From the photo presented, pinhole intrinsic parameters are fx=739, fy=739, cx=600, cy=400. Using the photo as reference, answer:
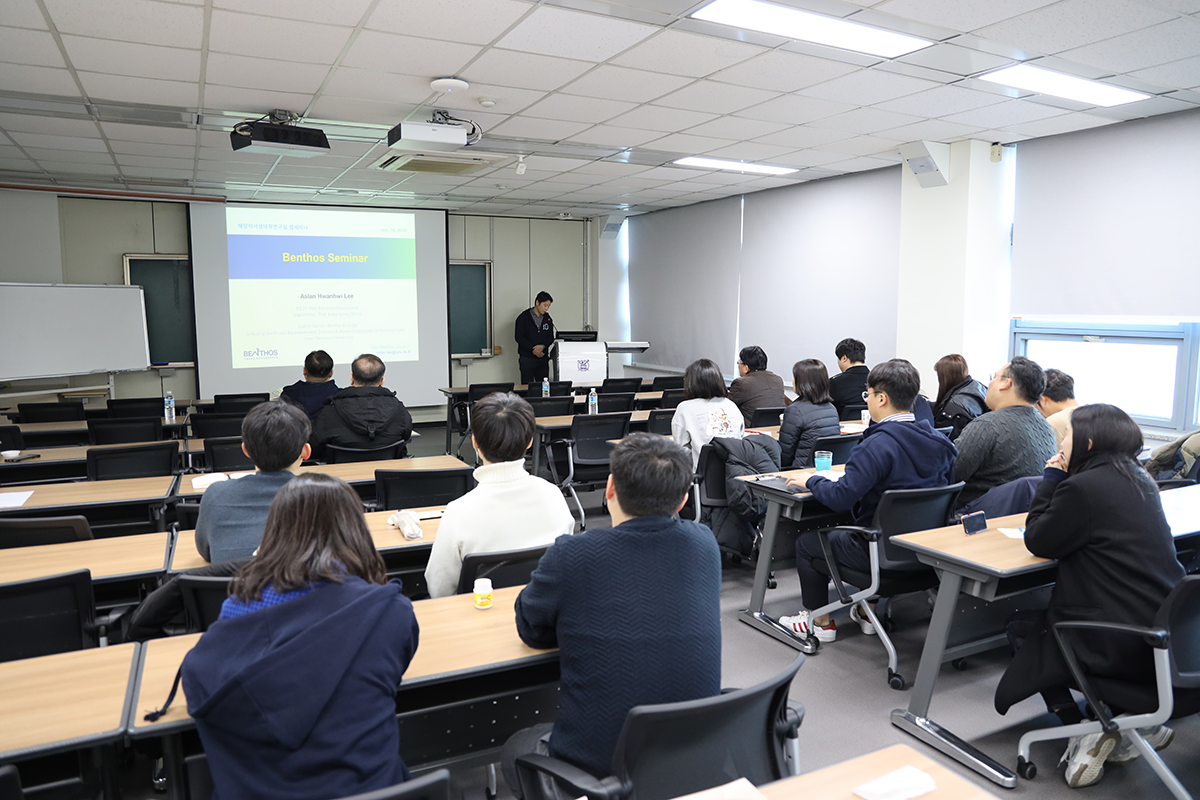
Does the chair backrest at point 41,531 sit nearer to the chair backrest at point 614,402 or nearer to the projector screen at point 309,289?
the chair backrest at point 614,402

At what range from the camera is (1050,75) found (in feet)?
14.4

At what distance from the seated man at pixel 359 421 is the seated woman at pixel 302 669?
3.34m

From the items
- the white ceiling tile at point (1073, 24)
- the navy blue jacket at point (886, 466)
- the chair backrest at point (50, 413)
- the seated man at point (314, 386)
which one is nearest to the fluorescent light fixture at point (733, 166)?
the white ceiling tile at point (1073, 24)

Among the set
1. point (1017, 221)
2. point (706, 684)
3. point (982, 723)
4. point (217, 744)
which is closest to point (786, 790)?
point (706, 684)

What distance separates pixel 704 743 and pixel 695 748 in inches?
0.8

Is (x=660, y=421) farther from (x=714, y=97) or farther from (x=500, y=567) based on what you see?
(x=500, y=567)

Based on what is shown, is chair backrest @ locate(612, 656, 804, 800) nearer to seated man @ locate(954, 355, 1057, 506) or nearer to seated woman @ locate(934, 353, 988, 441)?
seated man @ locate(954, 355, 1057, 506)

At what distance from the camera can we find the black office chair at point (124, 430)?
4.98 meters

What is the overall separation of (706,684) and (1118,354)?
18.2ft

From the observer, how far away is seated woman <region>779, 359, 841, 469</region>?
450 cm

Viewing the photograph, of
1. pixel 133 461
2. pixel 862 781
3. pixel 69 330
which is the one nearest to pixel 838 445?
pixel 862 781

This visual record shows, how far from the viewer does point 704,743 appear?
142 cm

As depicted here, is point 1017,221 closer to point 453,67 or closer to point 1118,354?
point 1118,354

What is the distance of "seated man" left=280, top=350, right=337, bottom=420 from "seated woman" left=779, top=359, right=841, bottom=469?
3.13 metres
